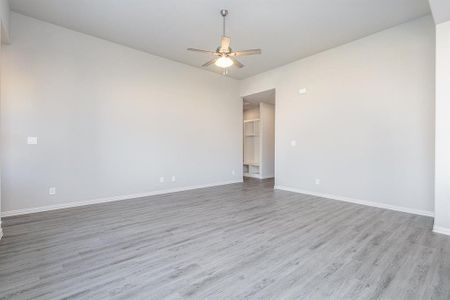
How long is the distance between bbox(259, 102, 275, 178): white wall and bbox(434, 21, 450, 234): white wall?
16.2 feet

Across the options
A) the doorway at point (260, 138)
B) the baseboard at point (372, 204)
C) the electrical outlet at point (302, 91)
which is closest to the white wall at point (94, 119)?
the doorway at point (260, 138)

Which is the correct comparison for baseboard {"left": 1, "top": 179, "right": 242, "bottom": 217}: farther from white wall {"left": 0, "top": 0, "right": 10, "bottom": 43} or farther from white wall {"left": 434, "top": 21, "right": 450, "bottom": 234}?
white wall {"left": 434, "top": 21, "right": 450, "bottom": 234}

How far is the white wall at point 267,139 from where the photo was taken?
25.0 ft

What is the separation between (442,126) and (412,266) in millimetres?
1932

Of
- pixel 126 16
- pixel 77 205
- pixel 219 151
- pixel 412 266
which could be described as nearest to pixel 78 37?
pixel 126 16

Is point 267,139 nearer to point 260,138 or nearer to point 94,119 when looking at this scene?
point 260,138

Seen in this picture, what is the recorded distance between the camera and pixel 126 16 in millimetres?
3604

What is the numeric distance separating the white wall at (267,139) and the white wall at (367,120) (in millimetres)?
1864

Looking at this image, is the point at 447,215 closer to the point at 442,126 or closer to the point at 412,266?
the point at 442,126

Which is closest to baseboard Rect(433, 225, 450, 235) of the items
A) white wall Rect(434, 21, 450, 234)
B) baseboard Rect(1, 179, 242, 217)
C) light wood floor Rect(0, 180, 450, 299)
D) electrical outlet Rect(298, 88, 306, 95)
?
white wall Rect(434, 21, 450, 234)

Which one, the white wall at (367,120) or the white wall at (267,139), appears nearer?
the white wall at (367,120)

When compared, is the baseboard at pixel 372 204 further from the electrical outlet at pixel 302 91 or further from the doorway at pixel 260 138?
the electrical outlet at pixel 302 91

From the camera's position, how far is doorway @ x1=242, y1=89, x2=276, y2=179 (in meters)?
7.59

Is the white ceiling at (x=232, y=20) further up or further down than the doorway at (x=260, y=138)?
further up
